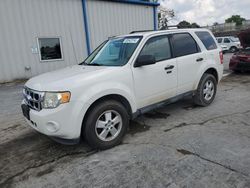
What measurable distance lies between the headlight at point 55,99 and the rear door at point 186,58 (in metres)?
2.48

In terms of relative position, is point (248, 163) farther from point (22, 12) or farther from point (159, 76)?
point (22, 12)

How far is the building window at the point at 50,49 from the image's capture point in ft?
37.0

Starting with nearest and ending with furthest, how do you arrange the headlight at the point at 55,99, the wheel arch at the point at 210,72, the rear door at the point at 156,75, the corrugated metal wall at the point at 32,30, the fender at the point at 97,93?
1. the headlight at the point at 55,99
2. the fender at the point at 97,93
3. the rear door at the point at 156,75
4. the wheel arch at the point at 210,72
5. the corrugated metal wall at the point at 32,30

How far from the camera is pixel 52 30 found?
448 inches

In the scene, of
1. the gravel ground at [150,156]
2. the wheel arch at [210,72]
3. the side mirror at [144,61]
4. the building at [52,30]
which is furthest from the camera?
the building at [52,30]

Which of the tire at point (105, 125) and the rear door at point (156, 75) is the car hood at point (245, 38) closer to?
the rear door at point (156, 75)

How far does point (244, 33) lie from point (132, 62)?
783 cm

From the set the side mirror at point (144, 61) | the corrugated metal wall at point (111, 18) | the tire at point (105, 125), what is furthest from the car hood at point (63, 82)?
the corrugated metal wall at point (111, 18)

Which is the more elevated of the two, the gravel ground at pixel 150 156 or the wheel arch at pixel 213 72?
the wheel arch at pixel 213 72

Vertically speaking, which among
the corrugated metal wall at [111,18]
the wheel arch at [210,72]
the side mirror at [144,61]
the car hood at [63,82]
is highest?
the corrugated metal wall at [111,18]

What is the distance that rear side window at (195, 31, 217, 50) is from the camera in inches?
208

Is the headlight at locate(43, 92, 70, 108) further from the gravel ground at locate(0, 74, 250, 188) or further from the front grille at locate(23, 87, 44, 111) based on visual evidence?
the gravel ground at locate(0, 74, 250, 188)

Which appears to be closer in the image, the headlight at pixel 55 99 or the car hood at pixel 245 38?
the headlight at pixel 55 99

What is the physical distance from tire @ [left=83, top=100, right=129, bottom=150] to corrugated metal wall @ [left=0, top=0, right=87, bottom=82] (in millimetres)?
8873
